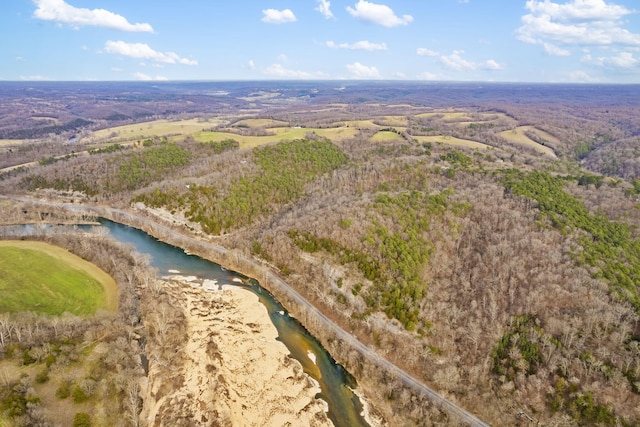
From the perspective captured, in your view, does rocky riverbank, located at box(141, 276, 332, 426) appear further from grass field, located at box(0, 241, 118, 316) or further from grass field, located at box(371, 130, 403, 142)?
grass field, located at box(371, 130, 403, 142)

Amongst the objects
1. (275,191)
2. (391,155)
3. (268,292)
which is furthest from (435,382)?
(391,155)

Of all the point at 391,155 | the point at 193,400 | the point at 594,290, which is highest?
the point at 391,155

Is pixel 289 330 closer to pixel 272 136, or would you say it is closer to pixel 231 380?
pixel 231 380

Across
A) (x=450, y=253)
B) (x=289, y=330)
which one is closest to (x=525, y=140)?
(x=450, y=253)

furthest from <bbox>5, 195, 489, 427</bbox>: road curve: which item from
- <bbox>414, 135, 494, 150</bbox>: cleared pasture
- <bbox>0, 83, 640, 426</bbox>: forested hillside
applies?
<bbox>414, 135, 494, 150</bbox>: cleared pasture

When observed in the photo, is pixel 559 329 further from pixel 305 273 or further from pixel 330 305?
pixel 305 273
